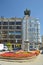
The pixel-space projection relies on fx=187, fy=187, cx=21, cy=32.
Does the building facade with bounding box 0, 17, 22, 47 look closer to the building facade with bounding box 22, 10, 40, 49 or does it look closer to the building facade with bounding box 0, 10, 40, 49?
the building facade with bounding box 0, 10, 40, 49

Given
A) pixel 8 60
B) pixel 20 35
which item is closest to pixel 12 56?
pixel 8 60

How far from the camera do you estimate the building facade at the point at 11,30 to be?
9462 cm

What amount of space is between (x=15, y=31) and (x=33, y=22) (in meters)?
11.1

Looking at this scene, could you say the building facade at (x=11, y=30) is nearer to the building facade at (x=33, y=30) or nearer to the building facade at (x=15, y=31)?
the building facade at (x=15, y=31)

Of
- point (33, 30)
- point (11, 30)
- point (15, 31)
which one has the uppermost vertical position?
point (11, 30)

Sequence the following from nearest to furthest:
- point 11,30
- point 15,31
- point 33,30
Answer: point 15,31
point 11,30
point 33,30

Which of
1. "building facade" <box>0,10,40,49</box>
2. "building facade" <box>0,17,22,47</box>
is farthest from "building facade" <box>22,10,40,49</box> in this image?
"building facade" <box>0,17,22,47</box>

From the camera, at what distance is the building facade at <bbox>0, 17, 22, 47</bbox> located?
94.6 metres

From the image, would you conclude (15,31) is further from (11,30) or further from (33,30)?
(33,30)

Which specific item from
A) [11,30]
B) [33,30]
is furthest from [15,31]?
[33,30]

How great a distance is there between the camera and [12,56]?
73.1ft

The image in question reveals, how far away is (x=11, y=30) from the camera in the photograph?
96125 millimetres

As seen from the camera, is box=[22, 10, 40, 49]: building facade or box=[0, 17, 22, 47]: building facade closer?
box=[0, 17, 22, 47]: building facade

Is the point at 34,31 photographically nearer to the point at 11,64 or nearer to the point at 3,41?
the point at 3,41
